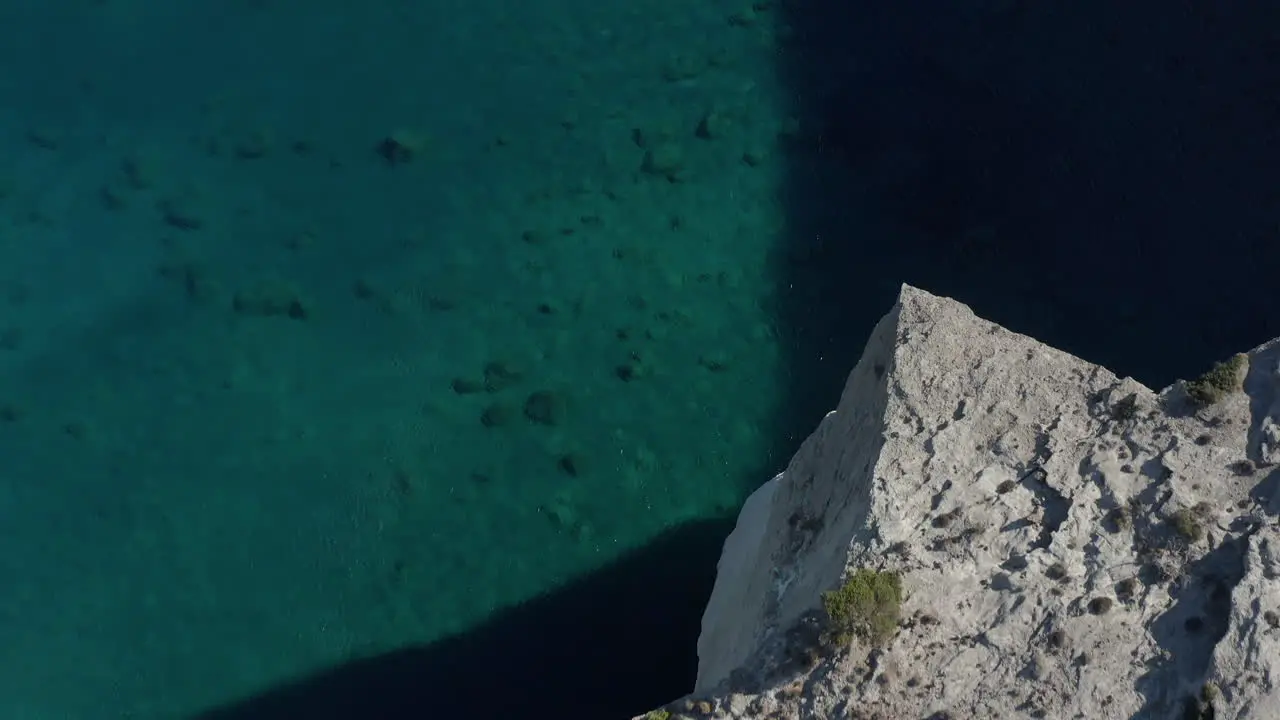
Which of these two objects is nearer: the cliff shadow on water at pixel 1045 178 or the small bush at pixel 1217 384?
the small bush at pixel 1217 384

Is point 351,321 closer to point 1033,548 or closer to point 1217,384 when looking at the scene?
point 1033,548

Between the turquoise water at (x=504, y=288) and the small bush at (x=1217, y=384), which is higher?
the small bush at (x=1217, y=384)

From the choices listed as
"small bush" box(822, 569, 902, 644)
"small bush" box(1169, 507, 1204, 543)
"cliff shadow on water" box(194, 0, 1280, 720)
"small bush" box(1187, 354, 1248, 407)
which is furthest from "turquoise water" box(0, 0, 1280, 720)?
"small bush" box(1169, 507, 1204, 543)

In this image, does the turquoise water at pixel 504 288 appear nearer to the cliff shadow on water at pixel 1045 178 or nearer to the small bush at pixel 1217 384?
the cliff shadow on water at pixel 1045 178

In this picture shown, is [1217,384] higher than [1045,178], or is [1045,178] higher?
[1217,384]

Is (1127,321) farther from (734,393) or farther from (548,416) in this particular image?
(548,416)

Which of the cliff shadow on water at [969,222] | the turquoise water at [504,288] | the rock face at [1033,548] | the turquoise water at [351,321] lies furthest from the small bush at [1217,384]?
the turquoise water at [351,321]

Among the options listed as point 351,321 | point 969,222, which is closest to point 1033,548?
point 969,222

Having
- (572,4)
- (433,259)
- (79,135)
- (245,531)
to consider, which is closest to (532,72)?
(572,4)
